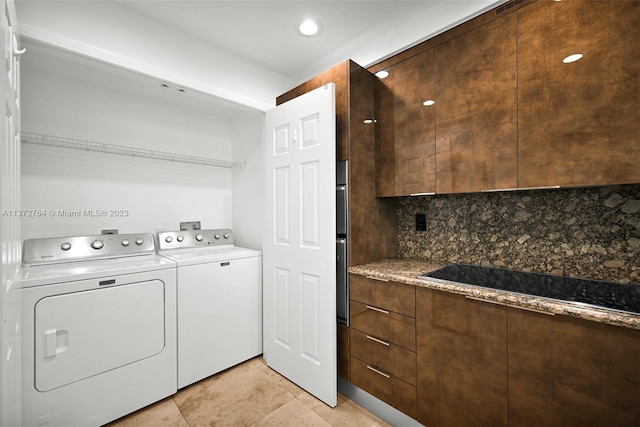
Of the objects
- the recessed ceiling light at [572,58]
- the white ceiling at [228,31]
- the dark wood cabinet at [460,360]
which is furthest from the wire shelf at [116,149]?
the recessed ceiling light at [572,58]

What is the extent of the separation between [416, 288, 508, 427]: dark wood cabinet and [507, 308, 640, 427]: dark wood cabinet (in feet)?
0.20

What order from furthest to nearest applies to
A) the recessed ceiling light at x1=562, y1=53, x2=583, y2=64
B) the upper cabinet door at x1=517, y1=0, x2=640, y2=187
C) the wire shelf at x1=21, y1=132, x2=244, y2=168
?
the wire shelf at x1=21, y1=132, x2=244, y2=168
the recessed ceiling light at x1=562, y1=53, x2=583, y2=64
the upper cabinet door at x1=517, y1=0, x2=640, y2=187

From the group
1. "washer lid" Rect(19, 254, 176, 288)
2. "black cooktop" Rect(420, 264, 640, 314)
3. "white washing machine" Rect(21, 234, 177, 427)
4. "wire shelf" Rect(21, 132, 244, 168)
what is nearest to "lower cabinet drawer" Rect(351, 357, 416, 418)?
"black cooktop" Rect(420, 264, 640, 314)

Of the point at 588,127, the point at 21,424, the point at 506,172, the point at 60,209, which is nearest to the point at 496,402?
the point at 506,172

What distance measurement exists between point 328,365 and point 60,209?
2396mm

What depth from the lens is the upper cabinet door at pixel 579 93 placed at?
46.8 inches

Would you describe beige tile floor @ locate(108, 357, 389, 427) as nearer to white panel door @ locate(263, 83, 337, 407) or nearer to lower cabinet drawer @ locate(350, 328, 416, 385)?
white panel door @ locate(263, 83, 337, 407)

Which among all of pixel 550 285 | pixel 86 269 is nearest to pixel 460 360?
pixel 550 285

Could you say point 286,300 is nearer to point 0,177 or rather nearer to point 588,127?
point 0,177

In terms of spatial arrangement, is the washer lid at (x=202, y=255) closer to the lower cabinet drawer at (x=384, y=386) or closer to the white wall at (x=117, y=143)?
the white wall at (x=117, y=143)

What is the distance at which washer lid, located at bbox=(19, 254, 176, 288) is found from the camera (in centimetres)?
152

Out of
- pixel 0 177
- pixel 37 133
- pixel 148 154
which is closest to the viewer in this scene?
pixel 0 177

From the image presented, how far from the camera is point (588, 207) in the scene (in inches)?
60.6

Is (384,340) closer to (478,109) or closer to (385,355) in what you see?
(385,355)
